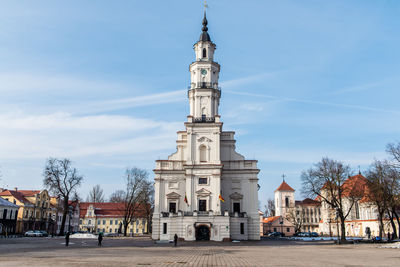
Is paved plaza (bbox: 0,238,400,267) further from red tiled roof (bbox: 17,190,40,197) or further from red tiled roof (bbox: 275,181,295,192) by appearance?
red tiled roof (bbox: 275,181,295,192)

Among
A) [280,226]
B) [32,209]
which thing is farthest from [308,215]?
[32,209]

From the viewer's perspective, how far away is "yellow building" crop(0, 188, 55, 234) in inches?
2793

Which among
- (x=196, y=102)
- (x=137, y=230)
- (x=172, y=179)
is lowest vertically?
(x=137, y=230)

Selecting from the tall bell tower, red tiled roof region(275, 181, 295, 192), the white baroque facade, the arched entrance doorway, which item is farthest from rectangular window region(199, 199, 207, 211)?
red tiled roof region(275, 181, 295, 192)

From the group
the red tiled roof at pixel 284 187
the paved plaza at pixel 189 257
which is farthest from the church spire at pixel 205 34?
the red tiled roof at pixel 284 187

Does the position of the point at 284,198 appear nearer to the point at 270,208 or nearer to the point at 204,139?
the point at 270,208

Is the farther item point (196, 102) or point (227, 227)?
point (196, 102)

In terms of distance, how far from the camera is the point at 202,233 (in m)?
46.9

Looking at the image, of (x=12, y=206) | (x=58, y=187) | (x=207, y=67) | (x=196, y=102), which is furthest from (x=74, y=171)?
(x=207, y=67)

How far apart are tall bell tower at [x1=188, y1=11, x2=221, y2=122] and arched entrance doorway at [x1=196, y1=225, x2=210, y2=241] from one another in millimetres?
16397

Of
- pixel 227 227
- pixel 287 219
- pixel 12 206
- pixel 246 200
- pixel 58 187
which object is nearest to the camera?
pixel 227 227

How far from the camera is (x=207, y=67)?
55.5 metres

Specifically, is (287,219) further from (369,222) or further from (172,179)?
(172,179)

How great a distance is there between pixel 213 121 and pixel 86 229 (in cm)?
6271
